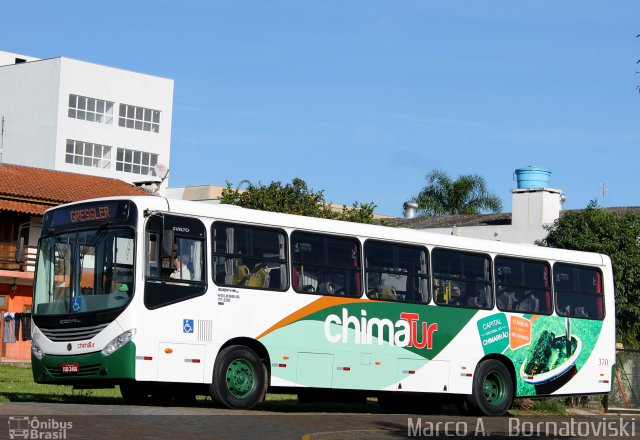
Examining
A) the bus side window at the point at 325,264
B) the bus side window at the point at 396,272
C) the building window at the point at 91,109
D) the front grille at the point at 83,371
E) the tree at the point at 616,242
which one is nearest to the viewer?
the front grille at the point at 83,371

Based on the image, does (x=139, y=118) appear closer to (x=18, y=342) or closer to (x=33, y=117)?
(x=33, y=117)

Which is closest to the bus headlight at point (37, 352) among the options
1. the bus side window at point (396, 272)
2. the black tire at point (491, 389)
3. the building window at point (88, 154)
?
the bus side window at point (396, 272)

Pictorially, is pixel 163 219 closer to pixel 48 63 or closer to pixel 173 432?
pixel 173 432

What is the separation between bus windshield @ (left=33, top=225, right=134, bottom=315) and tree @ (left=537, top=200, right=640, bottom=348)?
96.0 ft

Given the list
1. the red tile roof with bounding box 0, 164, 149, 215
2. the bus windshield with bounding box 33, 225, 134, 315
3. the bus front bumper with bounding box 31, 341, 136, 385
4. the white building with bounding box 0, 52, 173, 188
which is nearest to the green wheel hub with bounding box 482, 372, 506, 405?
the bus front bumper with bounding box 31, 341, 136, 385

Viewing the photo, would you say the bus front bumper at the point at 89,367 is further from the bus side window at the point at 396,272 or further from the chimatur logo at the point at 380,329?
the bus side window at the point at 396,272

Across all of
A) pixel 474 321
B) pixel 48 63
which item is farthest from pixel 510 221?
pixel 474 321

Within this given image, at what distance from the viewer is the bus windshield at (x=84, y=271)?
1820 centimetres

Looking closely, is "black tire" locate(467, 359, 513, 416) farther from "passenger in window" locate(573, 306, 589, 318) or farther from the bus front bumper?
the bus front bumper

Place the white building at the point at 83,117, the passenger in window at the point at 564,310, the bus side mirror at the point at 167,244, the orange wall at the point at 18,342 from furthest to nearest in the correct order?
the white building at the point at 83,117
the orange wall at the point at 18,342
the passenger in window at the point at 564,310
the bus side mirror at the point at 167,244

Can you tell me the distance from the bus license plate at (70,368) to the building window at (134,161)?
6903cm

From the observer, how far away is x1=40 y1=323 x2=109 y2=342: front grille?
18.2 meters

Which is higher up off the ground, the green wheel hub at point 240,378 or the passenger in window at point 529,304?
the passenger in window at point 529,304

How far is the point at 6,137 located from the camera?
8331 cm
